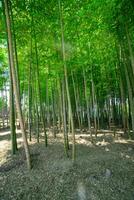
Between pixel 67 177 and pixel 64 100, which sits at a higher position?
pixel 64 100

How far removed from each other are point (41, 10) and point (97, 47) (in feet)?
11.6

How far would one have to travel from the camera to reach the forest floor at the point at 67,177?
5.16m

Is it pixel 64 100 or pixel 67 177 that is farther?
pixel 64 100

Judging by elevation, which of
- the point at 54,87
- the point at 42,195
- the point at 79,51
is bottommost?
the point at 42,195

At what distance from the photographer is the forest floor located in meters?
5.16

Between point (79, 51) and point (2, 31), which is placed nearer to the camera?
point (2, 31)

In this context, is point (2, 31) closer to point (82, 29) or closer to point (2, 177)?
point (82, 29)

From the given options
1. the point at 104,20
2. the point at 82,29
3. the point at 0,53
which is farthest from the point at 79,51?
the point at 0,53

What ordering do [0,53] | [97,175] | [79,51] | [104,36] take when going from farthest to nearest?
[0,53], [79,51], [104,36], [97,175]

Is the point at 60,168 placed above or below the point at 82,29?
below

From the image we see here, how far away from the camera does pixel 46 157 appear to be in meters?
7.38

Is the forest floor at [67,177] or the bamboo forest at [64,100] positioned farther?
the bamboo forest at [64,100]

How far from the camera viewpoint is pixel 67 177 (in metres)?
5.78

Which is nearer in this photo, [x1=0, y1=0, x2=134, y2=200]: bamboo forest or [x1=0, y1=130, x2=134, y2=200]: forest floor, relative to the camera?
[x1=0, y1=130, x2=134, y2=200]: forest floor
